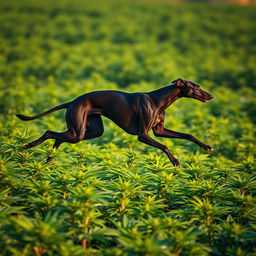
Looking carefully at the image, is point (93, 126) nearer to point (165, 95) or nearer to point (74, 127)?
point (74, 127)

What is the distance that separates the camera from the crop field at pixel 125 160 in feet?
10.7

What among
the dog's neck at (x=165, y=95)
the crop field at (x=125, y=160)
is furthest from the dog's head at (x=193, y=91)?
the crop field at (x=125, y=160)

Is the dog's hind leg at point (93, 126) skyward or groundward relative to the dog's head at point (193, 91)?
groundward

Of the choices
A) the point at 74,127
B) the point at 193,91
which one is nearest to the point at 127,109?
the point at 74,127

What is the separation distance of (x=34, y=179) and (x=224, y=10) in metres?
31.0

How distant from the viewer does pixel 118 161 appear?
15.8ft

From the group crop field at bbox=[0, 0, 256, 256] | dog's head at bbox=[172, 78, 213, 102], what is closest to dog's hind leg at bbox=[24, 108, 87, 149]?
Answer: crop field at bbox=[0, 0, 256, 256]

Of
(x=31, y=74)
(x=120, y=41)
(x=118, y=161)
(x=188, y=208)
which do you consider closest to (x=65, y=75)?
(x=31, y=74)

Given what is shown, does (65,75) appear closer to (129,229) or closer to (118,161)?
(118,161)

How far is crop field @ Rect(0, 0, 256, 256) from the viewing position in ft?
10.7

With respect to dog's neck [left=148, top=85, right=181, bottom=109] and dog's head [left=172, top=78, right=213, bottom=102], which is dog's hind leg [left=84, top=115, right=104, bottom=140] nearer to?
dog's neck [left=148, top=85, right=181, bottom=109]

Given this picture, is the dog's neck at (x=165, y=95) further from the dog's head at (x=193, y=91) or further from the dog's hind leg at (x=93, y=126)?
the dog's hind leg at (x=93, y=126)

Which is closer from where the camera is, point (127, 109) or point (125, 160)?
point (127, 109)

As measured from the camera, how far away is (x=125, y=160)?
15.9ft
